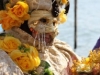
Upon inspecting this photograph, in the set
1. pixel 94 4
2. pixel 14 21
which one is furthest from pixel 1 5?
pixel 94 4

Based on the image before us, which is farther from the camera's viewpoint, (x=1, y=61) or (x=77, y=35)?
(x=77, y=35)

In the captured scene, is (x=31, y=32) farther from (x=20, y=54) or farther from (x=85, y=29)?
(x=85, y=29)

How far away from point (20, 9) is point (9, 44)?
13 cm

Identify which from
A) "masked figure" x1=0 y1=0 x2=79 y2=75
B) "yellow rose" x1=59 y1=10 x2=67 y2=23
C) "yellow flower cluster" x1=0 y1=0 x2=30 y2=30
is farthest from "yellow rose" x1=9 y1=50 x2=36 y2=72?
"yellow rose" x1=59 y1=10 x2=67 y2=23

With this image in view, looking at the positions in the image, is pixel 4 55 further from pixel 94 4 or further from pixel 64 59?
pixel 94 4

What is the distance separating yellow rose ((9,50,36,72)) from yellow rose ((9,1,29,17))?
0.46ft

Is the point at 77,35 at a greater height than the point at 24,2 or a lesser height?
lesser

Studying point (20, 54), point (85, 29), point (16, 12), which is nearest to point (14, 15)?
point (16, 12)

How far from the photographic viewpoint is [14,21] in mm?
1382

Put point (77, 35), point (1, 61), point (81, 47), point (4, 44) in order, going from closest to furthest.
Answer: point (1, 61), point (4, 44), point (81, 47), point (77, 35)

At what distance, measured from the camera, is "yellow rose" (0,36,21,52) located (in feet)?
4.37

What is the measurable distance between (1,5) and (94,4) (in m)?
2.61

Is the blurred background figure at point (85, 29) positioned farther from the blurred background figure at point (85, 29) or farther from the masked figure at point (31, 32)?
the masked figure at point (31, 32)

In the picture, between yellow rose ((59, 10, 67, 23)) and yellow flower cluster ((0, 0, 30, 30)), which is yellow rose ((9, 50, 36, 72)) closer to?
yellow flower cluster ((0, 0, 30, 30))
